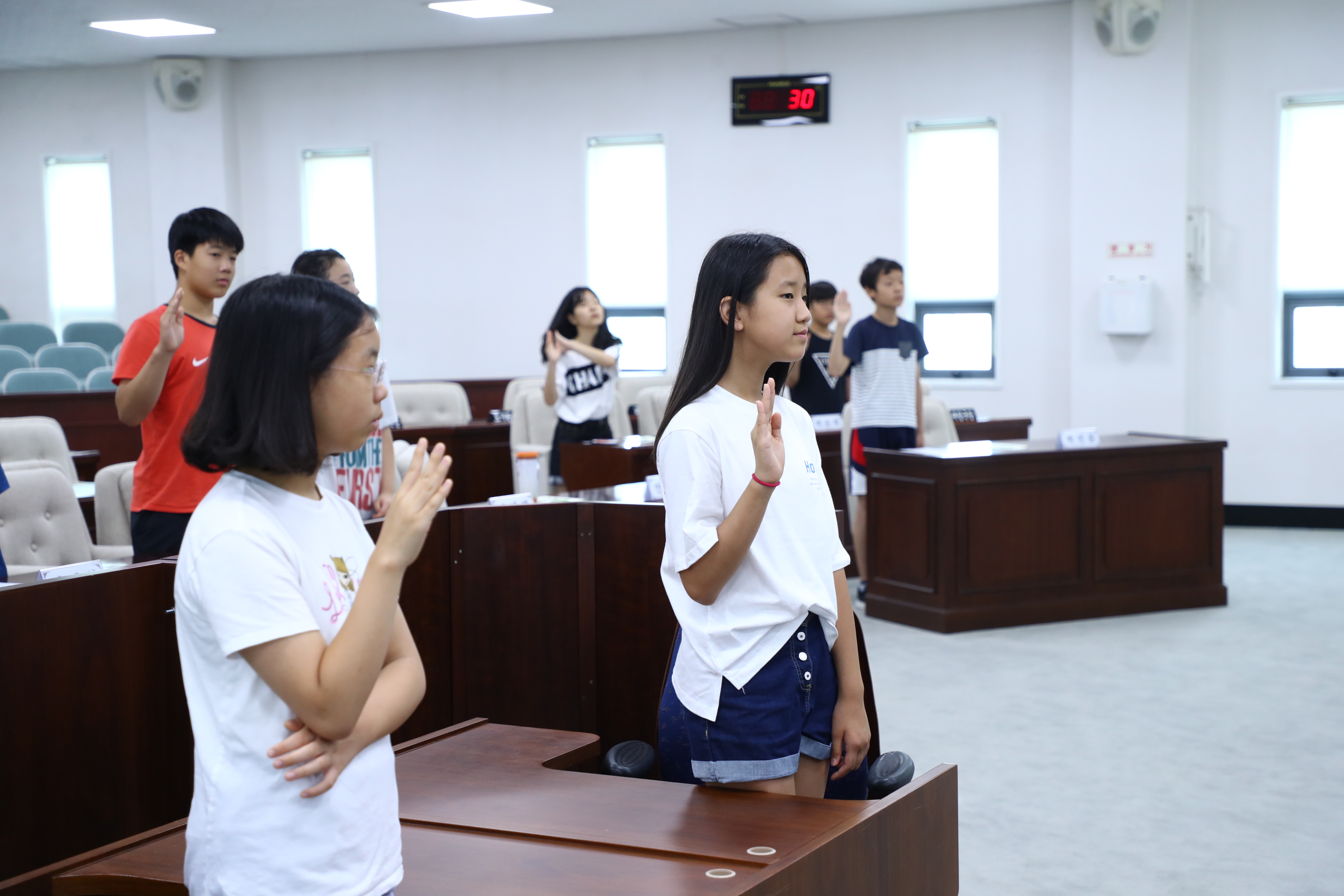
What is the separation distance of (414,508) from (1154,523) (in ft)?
16.9

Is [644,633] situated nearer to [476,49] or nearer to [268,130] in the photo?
[476,49]

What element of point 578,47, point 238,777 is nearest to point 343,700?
point 238,777

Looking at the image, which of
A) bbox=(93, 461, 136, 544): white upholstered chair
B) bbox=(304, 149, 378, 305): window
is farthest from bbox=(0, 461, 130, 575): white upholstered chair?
bbox=(304, 149, 378, 305): window

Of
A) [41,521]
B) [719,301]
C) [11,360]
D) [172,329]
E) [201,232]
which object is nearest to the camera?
[719,301]

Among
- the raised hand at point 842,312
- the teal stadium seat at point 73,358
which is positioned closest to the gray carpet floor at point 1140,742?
the raised hand at point 842,312

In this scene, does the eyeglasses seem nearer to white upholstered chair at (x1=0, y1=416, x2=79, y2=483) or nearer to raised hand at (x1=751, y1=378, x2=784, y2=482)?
raised hand at (x1=751, y1=378, x2=784, y2=482)

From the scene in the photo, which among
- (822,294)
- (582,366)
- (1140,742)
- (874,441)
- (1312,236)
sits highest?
(1312,236)

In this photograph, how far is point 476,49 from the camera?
9.95 meters

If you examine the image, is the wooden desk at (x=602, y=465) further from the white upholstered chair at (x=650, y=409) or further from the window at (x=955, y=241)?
the window at (x=955, y=241)

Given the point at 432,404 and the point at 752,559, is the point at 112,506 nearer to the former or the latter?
the point at 752,559

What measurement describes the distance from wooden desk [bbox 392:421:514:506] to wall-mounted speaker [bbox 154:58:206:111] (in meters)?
4.99

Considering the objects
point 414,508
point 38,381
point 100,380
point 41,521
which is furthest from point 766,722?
point 100,380

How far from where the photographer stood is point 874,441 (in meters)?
5.86

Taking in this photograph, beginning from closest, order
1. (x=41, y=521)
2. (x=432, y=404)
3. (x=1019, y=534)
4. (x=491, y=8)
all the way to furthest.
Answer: (x=41, y=521)
(x=1019, y=534)
(x=432, y=404)
(x=491, y=8)
